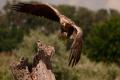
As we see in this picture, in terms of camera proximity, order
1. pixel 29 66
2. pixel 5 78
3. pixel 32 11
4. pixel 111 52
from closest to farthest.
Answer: pixel 29 66, pixel 32 11, pixel 5 78, pixel 111 52

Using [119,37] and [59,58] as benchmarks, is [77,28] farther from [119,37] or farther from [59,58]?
[119,37]

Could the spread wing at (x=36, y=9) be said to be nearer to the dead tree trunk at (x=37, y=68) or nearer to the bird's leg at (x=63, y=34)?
the bird's leg at (x=63, y=34)

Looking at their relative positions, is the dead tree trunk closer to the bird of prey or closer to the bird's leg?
the bird's leg

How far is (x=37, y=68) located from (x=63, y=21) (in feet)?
2.72

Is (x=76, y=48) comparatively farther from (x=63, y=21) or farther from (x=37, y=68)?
(x=37, y=68)

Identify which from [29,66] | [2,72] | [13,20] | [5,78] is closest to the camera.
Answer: [29,66]

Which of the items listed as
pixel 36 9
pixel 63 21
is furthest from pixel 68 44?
pixel 63 21

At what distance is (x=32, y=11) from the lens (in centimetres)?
907

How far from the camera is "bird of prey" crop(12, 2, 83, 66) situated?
796 centimetres

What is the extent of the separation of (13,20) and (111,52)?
149 feet

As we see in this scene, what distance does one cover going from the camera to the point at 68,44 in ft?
110

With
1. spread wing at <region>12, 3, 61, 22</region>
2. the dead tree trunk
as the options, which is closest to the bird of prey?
spread wing at <region>12, 3, 61, 22</region>

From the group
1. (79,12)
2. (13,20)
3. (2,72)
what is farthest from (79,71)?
(79,12)

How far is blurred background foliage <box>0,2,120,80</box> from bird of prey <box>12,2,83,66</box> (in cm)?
71
